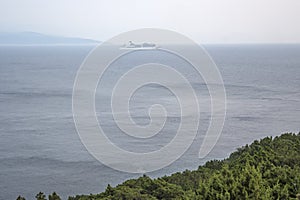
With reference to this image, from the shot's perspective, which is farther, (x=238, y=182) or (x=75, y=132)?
(x=75, y=132)

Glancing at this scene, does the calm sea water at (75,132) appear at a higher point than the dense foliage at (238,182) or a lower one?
Result: higher

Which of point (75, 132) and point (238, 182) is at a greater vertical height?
point (75, 132)

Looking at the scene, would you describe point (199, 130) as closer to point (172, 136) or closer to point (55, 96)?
point (172, 136)

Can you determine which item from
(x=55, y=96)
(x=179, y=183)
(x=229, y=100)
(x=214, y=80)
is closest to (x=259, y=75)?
(x=214, y=80)

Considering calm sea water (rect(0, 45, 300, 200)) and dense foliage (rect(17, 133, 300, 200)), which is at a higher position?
calm sea water (rect(0, 45, 300, 200))

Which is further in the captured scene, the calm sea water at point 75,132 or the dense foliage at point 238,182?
the calm sea water at point 75,132

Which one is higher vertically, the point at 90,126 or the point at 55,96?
the point at 55,96

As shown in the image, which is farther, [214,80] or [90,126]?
[214,80]

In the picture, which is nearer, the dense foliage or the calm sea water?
the dense foliage
